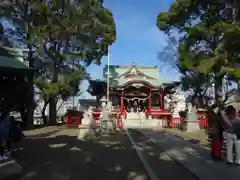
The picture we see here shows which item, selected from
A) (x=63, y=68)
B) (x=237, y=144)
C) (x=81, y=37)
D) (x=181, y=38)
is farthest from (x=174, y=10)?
(x=237, y=144)

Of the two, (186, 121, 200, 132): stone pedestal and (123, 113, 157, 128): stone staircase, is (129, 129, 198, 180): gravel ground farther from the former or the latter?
(123, 113, 157, 128): stone staircase

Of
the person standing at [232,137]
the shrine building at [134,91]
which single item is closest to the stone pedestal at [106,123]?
the person standing at [232,137]

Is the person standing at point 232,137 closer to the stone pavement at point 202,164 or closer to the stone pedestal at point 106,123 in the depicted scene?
the stone pavement at point 202,164

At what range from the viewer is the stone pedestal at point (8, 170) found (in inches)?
306

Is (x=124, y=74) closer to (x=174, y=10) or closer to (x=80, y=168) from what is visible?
(x=174, y=10)

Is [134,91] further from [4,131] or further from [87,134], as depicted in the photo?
[4,131]

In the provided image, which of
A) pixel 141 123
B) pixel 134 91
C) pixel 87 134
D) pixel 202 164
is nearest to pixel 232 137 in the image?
pixel 202 164

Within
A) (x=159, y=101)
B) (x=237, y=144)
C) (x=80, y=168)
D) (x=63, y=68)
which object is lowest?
(x=80, y=168)

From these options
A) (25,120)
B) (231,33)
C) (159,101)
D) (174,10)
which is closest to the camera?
(231,33)

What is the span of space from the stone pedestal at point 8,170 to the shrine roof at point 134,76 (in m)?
30.7

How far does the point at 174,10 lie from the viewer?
1276 inches

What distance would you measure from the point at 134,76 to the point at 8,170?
110 ft

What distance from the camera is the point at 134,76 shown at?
1620 inches

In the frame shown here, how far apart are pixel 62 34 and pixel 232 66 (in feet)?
46.0
